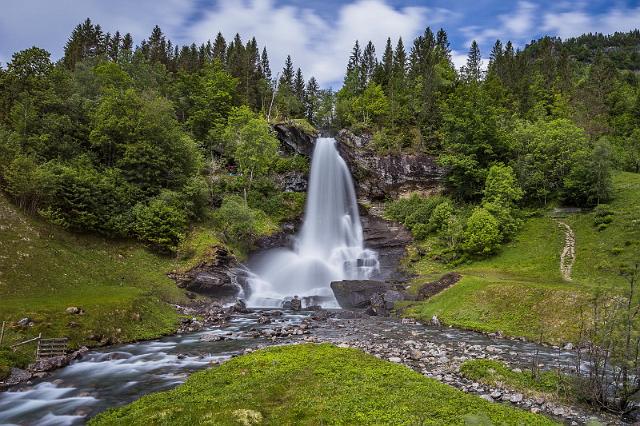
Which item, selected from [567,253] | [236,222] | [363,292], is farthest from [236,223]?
[567,253]

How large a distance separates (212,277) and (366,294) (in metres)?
15.5

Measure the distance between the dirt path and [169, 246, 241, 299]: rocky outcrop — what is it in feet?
104

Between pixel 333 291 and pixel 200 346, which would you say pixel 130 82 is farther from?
pixel 200 346

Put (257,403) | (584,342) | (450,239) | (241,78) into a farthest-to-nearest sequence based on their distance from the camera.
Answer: (241,78) → (450,239) → (584,342) → (257,403)

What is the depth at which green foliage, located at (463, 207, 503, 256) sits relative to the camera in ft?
143

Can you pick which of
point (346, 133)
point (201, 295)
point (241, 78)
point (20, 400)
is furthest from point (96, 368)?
point (241, 78)

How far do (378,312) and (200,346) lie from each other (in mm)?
17113

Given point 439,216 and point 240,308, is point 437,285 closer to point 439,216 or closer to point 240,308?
point 439,216

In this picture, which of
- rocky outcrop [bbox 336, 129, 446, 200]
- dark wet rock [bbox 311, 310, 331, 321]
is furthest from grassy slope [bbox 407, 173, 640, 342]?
rocky outcrop [bbox 336, 129, 446, 200]

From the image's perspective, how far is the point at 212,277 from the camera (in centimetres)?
3809

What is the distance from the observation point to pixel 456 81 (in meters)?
75.6

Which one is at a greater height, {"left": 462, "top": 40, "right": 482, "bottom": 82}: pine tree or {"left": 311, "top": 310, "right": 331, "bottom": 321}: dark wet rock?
{"left": 462, "top": 40, "right": 482, "bottom": 82}: pine tree

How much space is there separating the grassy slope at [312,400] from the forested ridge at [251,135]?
92.1ft

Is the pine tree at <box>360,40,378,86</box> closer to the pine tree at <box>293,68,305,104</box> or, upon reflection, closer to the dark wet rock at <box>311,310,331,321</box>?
the pine tree at <box>293,68,305,104</box>
